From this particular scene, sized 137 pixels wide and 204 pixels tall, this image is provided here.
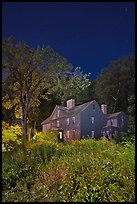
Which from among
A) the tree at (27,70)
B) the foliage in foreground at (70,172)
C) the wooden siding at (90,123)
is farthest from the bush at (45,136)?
the wooden siding at (90,123)

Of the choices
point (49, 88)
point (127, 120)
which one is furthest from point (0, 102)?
point (127, 120)

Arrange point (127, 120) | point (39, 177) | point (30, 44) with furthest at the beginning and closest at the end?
point (30, 44) → point (127, 120) → point (39, 177)

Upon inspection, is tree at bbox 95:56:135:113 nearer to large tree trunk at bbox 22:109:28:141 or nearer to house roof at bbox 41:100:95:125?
house roof at bbox 41:100:95:125

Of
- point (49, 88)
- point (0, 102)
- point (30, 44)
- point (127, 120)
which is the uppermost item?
point (30, 44)

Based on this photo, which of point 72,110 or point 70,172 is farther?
point 72,110

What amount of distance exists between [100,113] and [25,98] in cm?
105

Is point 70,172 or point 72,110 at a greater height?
point 72,110

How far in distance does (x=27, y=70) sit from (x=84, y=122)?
1043mm

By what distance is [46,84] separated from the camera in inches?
150

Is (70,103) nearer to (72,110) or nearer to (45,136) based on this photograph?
(72,110)

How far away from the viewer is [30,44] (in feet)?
11.9

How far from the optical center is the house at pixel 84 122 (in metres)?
3.50

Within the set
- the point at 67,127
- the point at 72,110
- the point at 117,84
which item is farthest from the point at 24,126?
the point at 117,84

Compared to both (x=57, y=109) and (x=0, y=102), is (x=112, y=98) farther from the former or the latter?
(x=0, y=102)
